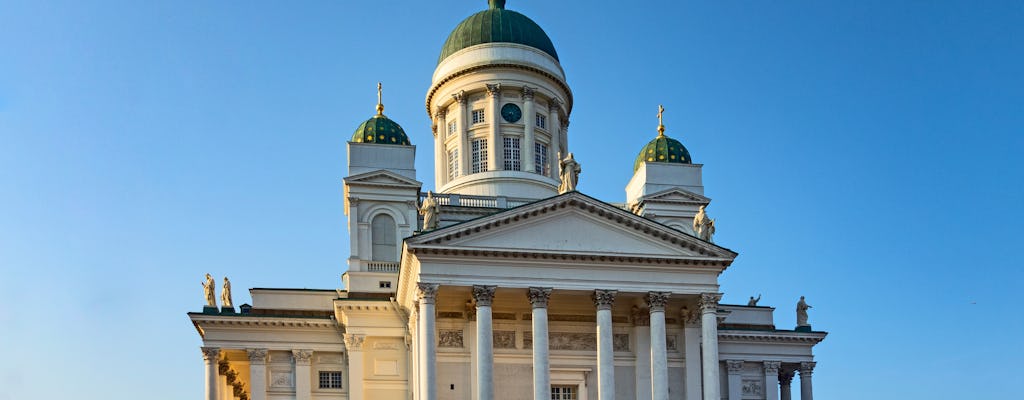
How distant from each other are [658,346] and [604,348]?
6.28 ft

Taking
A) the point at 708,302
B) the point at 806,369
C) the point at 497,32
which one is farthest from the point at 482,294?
the point at 497,32

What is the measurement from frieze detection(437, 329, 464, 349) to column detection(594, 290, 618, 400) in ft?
17.3

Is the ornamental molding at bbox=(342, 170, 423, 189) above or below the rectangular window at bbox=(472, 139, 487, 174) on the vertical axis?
below

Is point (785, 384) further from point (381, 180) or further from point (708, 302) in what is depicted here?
point (381, 180)

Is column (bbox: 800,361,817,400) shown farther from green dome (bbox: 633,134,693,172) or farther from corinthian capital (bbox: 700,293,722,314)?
corinthian capital (bbox: 700,293,722,314)

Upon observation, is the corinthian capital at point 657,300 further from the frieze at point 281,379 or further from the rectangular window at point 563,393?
the frieze at point 281,379

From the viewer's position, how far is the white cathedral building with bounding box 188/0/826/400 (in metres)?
37.5

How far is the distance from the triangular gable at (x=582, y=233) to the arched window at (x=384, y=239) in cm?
1024

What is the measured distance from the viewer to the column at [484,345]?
1411 inches

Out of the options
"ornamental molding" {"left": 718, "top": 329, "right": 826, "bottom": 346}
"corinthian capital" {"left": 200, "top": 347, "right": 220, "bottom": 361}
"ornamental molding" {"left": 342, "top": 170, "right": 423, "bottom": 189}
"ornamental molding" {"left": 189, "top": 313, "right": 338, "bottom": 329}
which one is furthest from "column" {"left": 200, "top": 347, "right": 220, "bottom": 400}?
"ornamental molding" {"left": 718, "top": 329, "right": 826, "bottom": 346}

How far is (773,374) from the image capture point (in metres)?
49.0

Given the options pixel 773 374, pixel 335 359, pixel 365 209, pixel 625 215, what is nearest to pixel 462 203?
pixel 365 209

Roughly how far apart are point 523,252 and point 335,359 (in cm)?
1106

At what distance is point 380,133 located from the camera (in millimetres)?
48469
